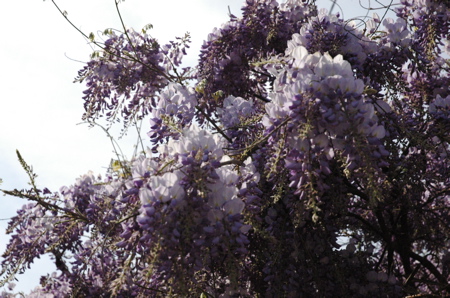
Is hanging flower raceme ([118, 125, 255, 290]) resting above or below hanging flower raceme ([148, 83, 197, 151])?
below

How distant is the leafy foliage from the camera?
2.14 meters

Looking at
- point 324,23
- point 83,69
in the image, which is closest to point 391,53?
point 324,23

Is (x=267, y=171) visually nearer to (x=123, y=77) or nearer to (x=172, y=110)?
(x=172, y=110)

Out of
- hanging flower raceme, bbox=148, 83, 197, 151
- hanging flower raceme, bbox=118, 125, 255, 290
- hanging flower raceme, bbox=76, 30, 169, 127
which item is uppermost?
hanging flower raceme, bbox=76, 30, 169, 127

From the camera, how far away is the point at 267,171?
8.27 feet

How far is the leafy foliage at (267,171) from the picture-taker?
214 centimetres

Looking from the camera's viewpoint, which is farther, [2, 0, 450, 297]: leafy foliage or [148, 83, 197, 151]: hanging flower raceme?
[148, 83, 197, 151]: hanging flower raceme

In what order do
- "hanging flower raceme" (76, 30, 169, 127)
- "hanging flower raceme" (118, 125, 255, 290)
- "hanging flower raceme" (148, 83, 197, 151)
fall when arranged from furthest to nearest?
"hanging flower raceme" (76, 30, 169, 127), "hanging flower raceme" (148, 83, 197, 151), "hanging flower raceme" (118, 125, 255, 290)

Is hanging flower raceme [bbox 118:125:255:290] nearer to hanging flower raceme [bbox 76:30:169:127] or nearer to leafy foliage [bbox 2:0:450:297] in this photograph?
leafy foliage [bbox 2:0:450:297]

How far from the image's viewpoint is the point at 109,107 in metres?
4.39

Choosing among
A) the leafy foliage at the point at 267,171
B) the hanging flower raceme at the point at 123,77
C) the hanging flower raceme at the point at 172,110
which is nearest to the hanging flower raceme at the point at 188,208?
the leafy foliage at the point at 267,171

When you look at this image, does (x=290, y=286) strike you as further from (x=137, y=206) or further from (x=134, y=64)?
(x=134, y=64)

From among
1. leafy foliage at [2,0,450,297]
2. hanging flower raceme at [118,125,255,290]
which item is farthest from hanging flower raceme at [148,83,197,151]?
hanging flower raceme at [118,125,255,290]

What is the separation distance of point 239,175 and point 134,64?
7.02 ft
